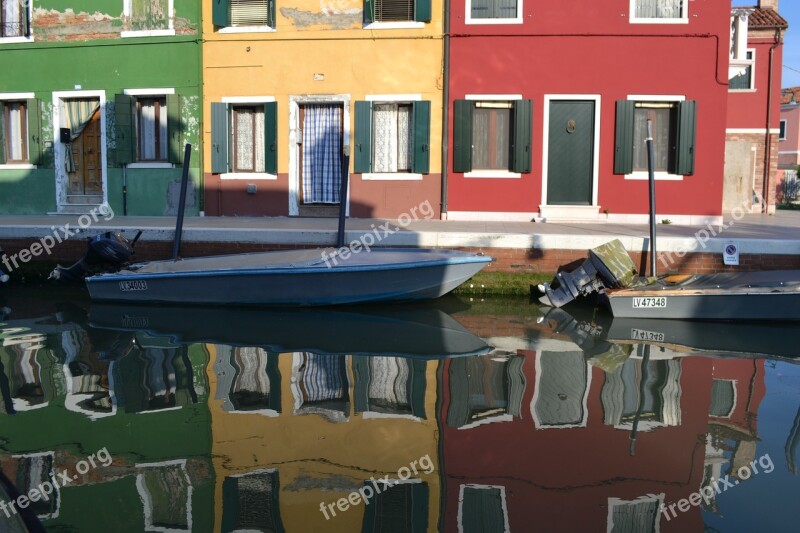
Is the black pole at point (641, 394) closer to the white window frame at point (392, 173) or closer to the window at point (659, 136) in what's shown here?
the window at point (659, 136)

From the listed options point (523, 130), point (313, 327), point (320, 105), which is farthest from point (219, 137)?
point (313, 327)

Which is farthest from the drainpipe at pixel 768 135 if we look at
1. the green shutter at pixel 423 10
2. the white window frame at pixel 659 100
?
the green shutter at pixel 423 10

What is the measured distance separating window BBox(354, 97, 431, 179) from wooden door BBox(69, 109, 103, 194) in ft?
17.7

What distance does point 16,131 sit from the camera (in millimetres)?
15727

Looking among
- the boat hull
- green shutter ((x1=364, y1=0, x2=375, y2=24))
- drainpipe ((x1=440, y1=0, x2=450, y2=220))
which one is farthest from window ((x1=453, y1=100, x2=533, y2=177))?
the boat hull

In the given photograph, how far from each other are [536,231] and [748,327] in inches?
140

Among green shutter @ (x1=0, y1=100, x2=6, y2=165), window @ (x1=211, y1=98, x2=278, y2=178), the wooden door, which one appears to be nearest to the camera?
window @ (x1=211, y1=98, x2=278, y2=178)

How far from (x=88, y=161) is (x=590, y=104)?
9.91 m

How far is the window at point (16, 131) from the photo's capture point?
1545 centimetres

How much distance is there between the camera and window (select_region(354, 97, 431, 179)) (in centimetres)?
1397

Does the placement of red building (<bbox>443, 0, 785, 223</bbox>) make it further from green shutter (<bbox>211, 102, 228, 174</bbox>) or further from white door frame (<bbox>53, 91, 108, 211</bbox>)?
white door frame (<bbox>53, 91, 108, 211</bbox>)

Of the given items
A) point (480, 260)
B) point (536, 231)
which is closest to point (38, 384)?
point (480, 260)

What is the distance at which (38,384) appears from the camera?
22.1ft

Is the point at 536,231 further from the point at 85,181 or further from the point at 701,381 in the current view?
the point at 85,181
